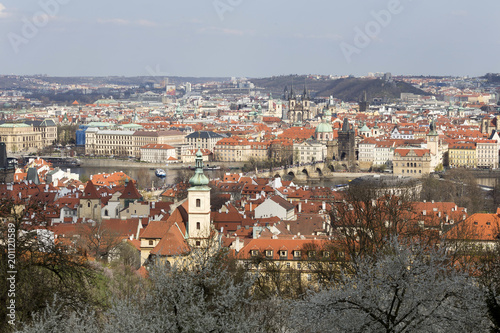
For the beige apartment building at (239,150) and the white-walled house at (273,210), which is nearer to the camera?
the white-walled house at (273,210)

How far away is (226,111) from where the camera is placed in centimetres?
12025

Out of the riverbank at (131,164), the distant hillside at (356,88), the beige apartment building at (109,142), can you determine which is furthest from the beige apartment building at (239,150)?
the distant hillside at (356,88)

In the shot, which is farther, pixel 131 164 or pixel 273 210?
pixel 131 164

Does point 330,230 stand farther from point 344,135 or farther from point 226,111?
point 226,111

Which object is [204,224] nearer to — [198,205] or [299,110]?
[198,205]

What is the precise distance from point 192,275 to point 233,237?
405 inches

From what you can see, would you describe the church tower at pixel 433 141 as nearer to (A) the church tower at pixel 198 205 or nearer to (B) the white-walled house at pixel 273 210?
(B) the white-walled house at pixel 273 210

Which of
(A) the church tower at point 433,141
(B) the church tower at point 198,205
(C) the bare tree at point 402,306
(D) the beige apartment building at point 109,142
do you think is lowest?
(D) the beige apartment building at point 109,142

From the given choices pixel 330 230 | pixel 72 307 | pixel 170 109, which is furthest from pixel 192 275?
pixel 170 109

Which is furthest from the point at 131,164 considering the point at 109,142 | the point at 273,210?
the point at 273,210

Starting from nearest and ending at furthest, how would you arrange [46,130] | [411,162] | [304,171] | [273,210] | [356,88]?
1. [273,210]
2. [411,162]
3. [304,171]
4. [46,130]
5. [356,88]

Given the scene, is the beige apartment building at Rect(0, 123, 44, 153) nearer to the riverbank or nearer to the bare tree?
the riverbank

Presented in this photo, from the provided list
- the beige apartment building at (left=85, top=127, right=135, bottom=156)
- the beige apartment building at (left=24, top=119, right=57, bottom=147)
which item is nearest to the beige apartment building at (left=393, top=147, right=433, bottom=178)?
the beige apartment building at (left=85, top=127, right=135, bottom=156)

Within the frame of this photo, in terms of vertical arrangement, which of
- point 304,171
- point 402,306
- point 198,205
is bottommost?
point 304,171
